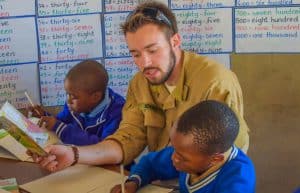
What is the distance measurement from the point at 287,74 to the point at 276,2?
0.35 meters

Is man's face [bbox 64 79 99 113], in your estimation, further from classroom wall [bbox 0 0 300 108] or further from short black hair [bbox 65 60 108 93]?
classroom wall [bbox 0 0 300 108]

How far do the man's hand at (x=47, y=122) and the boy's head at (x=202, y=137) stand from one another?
858 millimetres

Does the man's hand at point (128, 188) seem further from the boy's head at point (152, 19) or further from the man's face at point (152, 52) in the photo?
the boy's head at point (152, 19)

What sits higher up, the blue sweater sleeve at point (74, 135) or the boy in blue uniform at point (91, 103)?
the boy in blue uniform at point (91, 103)

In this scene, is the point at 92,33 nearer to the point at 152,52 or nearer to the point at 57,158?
the point at 152,52

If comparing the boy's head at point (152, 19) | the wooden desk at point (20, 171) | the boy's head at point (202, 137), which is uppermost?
the boy's head at point (152, 19)

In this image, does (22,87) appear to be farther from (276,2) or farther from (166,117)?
(276,2)

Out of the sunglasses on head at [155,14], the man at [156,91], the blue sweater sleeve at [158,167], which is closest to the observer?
the blue sweater sleeve at [158,167]

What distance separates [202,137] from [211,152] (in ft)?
0.16

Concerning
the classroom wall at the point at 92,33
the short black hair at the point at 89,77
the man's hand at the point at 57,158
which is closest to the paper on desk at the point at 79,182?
the man's hand at the point at 57,158

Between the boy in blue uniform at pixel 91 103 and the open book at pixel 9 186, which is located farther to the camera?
the boy in blue uniform at pixel 91 103

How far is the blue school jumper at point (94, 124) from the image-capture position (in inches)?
80.4

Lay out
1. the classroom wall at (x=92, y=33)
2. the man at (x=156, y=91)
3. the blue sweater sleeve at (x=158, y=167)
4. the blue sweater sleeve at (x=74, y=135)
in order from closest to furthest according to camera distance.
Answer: the blue sweater sleeve at (x=158, y=167) < the man at (x=156, y=91) < the blue sweater sleeve at (x=74, y=135) < the classroom wall at (x=92, y=33)

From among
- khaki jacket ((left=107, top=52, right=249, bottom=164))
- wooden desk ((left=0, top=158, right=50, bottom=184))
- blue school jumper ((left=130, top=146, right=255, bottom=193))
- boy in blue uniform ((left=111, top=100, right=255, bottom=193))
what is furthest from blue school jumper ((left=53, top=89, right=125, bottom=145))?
boy in blue uniform ((left=111, top=100, right=255, bottom=193))
